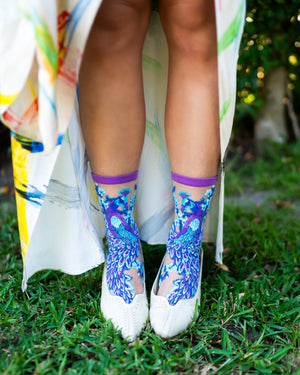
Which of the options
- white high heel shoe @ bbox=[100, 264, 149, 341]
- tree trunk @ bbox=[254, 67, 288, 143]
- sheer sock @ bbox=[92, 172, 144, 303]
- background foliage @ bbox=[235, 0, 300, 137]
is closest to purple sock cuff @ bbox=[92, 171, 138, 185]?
sheer sock @ bbox=[92, 172, 144, 303]

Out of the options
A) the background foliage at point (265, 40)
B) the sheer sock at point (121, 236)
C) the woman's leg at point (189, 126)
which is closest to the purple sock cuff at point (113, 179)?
the sheer sock at point (121, 236)

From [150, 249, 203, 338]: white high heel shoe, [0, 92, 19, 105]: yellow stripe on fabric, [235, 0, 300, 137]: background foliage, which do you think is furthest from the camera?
[235, 0, 300, 137]: background foliage

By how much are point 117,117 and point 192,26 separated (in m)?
0.25

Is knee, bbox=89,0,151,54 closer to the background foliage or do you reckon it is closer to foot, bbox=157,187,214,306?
foot, bbox=157,187,214,306

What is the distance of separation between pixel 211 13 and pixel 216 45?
65mm

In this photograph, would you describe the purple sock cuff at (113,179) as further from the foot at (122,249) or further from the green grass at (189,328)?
the green grass at (189,328)

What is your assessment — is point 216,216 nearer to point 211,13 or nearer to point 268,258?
point 268,258

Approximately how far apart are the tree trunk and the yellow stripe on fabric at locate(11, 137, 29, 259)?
1.74 metres

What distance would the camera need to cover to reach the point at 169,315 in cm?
87

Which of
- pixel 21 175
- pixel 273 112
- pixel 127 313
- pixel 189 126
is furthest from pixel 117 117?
pixel 273 112

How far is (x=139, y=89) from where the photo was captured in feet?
2.89

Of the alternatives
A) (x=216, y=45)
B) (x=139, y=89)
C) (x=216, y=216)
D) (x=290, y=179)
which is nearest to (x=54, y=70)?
(x=139, y=89)

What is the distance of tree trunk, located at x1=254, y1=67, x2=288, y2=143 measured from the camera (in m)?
2.26

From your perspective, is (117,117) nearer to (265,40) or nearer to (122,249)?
(122,249)
